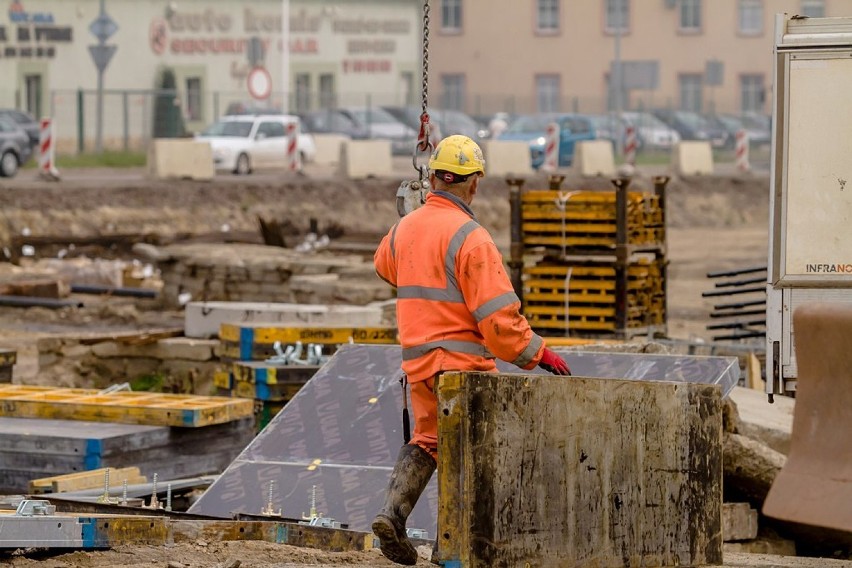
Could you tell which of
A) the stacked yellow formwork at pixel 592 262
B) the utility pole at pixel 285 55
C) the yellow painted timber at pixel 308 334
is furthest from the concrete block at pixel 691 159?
the yellow painted timber at pixel 308 334

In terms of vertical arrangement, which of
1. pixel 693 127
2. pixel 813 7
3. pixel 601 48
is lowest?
pixel 693 127

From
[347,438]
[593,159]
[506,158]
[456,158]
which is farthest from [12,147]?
[456,158]

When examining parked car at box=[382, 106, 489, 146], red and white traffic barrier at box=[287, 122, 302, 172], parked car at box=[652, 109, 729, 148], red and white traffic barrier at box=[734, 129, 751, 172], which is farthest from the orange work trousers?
parked car at box=[652, 109, 729, 148]

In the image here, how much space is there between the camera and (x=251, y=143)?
41.3 metres

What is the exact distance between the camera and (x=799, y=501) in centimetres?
684

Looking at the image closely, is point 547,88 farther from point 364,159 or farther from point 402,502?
point 402,502

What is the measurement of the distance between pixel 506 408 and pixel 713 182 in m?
38.1

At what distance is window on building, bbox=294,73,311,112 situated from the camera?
183 feet

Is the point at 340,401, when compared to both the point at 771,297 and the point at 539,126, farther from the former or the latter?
the point at 539,126

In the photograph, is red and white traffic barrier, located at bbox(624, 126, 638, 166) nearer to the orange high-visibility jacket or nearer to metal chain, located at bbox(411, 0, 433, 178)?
metal chain, located at bbox(411, 0, 433, 178)

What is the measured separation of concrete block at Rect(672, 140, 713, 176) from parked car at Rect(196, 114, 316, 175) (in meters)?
9.85

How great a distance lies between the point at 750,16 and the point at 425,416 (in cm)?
6818

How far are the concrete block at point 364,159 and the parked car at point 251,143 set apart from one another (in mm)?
2403

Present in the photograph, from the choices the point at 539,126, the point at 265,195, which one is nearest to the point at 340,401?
the point at 265,195
